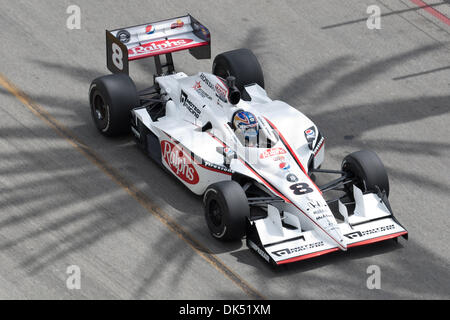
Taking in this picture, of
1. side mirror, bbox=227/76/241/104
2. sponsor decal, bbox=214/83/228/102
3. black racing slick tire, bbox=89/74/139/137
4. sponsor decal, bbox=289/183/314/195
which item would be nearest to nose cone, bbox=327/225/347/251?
sponsor decal, bbox=289/183/314/195

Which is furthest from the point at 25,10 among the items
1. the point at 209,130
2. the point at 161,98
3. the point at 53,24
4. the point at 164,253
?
the point at 164,253

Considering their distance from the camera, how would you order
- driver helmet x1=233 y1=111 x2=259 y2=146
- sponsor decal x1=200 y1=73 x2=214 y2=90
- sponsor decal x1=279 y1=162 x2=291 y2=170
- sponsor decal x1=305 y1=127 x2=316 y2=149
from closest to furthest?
sponsor decal x1=279 y1=162 x2=291 y2=170, driver helmet x1=233 y1=111 x2=259 y2=146, sponsor decal x1=305 y1=127 x2=316 y2=149, sponsor decal x1=200 y1=73 x2=214 y2=90

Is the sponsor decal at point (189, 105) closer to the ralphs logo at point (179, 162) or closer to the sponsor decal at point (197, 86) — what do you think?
the sponsor decal at point (197, 86)

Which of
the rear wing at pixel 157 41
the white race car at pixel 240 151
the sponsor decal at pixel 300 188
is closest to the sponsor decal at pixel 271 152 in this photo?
the white race car at pixel 240 151

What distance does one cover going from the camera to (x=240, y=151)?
47.1 ft

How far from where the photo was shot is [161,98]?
52.7 feet

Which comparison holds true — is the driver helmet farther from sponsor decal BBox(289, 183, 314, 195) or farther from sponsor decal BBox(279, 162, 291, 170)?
sponsor decal BBox(289, 183, 314, 195)

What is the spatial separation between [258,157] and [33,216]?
331 centimetres

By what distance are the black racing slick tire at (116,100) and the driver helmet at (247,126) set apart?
1967 mm

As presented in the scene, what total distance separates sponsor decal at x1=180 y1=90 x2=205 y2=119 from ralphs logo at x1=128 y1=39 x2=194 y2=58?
3.61 ft

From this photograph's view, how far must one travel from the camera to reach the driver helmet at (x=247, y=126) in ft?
47.3

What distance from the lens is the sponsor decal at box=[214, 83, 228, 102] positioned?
591 inches

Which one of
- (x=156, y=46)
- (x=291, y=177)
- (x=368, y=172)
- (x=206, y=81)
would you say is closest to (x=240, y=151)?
(x=291, y=177)

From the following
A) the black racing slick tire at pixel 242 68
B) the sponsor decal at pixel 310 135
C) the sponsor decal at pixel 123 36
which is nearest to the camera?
the sponsor decal at pixel 310 135
